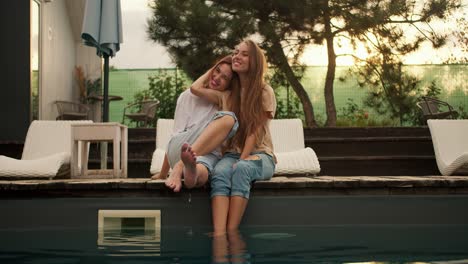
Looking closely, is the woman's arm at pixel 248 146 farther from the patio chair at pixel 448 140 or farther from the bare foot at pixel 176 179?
the patio chair at pixel 448 140

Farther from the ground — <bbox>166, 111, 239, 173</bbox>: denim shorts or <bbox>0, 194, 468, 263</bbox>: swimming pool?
<bbox>166, 111, 239, 173</bbox>: denim shorts

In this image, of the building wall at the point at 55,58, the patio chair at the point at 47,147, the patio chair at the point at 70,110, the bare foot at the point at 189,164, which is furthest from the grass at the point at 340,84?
the bare foot at the point at 189,164

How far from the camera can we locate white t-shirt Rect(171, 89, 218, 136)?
4.25m

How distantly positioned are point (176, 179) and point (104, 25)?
9.12 feet

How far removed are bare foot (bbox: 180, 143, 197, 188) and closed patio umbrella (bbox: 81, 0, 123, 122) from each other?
8.35 feet

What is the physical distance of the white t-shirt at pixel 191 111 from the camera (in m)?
4.25

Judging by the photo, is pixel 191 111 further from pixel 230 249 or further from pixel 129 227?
pixel 230 249

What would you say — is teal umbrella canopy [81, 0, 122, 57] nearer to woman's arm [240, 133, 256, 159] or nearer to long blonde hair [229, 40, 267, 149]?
long blonde hair [229, 40, 267, 149]

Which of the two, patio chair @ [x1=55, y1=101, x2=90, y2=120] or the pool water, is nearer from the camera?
the pool water

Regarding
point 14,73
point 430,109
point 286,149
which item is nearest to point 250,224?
point 286,149

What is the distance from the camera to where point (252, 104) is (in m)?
4.04

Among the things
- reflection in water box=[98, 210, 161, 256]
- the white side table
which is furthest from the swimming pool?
the white side table

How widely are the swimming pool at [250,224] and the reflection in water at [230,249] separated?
14 mm

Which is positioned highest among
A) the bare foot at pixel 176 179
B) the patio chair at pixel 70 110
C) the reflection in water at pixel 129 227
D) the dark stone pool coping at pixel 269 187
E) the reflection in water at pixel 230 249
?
the patio chair at pixel 70 110
